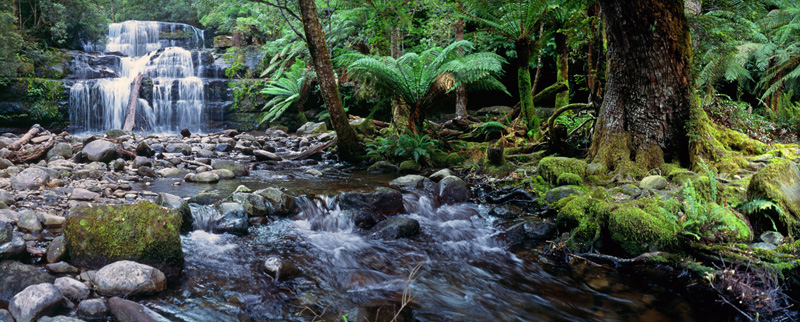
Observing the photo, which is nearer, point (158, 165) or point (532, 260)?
point (532, 260)

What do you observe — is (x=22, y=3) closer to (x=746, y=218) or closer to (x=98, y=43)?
(x=98, y=43)

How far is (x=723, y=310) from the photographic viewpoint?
2414 mm

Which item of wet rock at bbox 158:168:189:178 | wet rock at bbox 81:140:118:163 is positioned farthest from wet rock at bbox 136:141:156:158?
wet rock at bbox 158:168:189:178

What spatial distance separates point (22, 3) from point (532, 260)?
53.0 ft

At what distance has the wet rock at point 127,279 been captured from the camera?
249 centimetres

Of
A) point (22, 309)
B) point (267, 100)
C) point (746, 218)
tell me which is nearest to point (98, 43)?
point (267, 100)

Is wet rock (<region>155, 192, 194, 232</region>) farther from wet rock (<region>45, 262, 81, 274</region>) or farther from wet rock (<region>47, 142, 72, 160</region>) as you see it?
wet rock (<region>47, 142, 72, 160</region>)

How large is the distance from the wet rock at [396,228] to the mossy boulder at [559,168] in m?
1.64

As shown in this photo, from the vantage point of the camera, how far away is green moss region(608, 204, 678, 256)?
2.85 metres

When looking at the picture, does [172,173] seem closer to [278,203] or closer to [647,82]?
[278,203]

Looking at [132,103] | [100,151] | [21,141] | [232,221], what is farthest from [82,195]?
[132,103]

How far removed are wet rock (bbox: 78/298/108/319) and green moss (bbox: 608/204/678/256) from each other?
325 centimetres

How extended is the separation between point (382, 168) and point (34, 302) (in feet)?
15.7

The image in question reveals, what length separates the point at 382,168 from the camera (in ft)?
21.7
